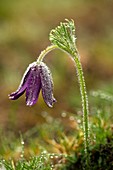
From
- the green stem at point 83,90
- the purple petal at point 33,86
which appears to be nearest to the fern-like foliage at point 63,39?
the green stem at point 83,90

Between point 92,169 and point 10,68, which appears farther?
point 10,68

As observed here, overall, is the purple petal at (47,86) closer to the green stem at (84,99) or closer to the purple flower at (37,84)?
the purple flower at (37,84)

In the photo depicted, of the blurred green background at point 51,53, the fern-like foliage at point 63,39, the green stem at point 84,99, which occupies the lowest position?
the green stem at point 84,99

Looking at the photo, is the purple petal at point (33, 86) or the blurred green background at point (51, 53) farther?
the blurred green background at point (51, 53)

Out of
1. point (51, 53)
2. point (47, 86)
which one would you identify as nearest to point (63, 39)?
point (47, 86)

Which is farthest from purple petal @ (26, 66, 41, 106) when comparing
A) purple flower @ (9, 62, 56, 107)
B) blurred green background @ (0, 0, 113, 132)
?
blurred green background @ (0, 0, 113, 132)

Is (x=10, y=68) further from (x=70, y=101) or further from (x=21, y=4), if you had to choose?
(x=21, y=4)

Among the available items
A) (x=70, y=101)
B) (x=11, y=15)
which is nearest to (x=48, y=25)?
(x=11, y=15)
